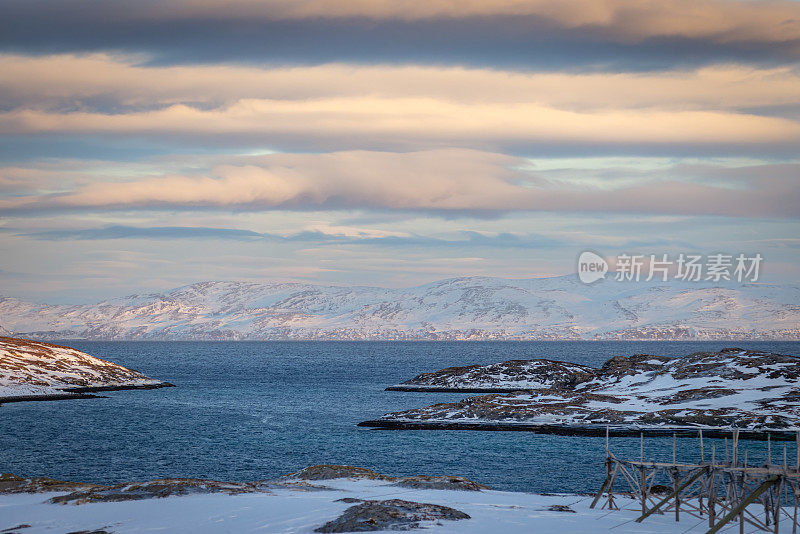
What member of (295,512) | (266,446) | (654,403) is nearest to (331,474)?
(295,512)

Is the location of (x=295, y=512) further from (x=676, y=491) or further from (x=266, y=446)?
(x=266, y=446)

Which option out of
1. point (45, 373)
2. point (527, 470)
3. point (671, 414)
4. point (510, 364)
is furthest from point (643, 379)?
point (45, 373)

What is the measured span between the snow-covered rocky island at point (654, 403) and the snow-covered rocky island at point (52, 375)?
74.1 meters

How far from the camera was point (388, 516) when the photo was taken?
3847cm

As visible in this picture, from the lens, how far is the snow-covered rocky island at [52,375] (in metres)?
145

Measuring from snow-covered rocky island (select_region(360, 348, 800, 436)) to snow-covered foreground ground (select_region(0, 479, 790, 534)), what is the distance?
3846cm

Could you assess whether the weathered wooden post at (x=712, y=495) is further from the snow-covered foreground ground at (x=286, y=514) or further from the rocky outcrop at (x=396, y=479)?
the rocky outcrop at (x=396, y=479)

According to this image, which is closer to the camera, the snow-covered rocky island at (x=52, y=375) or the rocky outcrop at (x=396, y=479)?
the rocky outcrop at (x=396, y=479)

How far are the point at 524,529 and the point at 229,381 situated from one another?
16598 cm

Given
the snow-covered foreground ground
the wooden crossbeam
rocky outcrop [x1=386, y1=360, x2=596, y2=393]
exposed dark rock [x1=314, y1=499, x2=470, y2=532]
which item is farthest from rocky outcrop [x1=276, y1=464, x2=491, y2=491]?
rocky outcrop [x1=386, y1=360, x2=596, y2=393]

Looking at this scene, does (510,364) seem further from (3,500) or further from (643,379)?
(3,500)

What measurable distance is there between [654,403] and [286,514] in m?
81.0

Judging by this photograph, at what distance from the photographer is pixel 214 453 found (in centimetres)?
7950

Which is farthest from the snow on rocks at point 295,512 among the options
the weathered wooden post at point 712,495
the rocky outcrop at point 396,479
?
the weathered wooden post at point 712,495
